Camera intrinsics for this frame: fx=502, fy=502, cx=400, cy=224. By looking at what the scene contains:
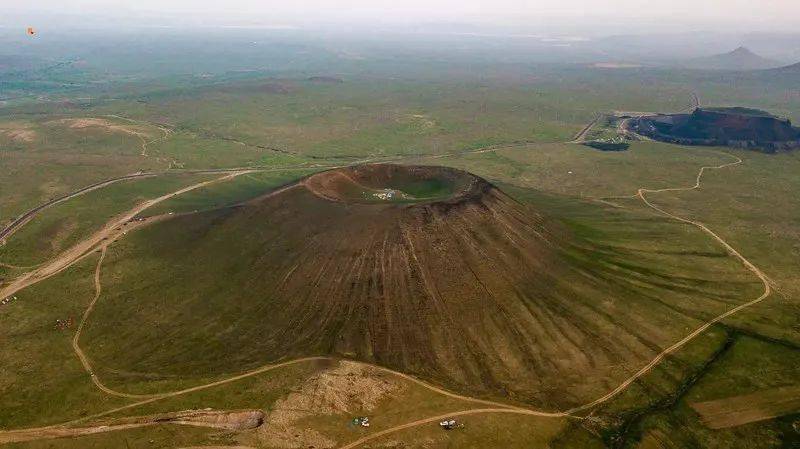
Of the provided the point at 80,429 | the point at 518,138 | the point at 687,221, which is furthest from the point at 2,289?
the point at 518,138

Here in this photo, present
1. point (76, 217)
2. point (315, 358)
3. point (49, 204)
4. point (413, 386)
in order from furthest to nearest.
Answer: point (49, 204) → point (76, 217) → point (315, 358) → point (413, 386)

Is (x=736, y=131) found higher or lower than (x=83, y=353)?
higher

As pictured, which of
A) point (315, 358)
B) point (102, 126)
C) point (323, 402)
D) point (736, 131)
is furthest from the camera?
point (102, 126)

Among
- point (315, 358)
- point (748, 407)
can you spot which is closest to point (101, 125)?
point (315, 358)

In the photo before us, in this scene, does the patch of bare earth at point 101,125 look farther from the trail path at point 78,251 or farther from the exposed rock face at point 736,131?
the exposed rock face at point 736,131

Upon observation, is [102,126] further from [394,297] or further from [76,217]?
[394,297]

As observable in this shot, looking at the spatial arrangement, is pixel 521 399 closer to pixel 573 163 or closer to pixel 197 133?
pixel 573 163

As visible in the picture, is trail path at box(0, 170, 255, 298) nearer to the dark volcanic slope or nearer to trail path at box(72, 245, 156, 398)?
trail path at box(72, 245, 156, 398)
